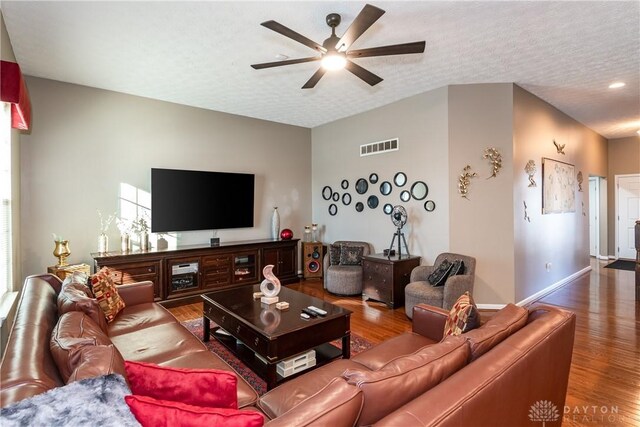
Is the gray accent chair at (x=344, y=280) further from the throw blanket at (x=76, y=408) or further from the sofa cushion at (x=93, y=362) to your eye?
the throw blanket at (x=76, y=408)

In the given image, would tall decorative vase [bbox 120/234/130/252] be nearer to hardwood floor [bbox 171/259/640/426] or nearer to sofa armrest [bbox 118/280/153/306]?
hardwood floor [bbox 171/259/640/426]

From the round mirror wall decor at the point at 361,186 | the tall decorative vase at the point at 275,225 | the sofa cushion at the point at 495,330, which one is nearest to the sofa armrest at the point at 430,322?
the sofa cushion at the point at 495,330

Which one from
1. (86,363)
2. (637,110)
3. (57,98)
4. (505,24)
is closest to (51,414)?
(86,363)

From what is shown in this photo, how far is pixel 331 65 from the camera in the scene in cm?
263

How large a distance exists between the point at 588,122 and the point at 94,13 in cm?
777

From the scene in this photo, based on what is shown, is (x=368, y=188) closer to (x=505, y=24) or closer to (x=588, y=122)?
(x=505, y=24)

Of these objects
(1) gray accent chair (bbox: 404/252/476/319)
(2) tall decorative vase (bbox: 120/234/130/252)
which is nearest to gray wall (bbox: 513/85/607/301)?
(1) gray accent chair (bbox: 404/252/476/319)

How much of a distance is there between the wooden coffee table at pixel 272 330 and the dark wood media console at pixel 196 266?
1.53 m

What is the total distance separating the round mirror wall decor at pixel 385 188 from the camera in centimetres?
500

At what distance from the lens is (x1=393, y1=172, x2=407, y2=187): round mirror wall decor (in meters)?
4.77

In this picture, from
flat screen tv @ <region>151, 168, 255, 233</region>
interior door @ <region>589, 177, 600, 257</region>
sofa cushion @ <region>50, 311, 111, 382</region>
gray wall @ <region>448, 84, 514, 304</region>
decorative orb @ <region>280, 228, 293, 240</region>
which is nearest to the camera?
sofa cushion @ <region>50, 311, 111, 382</region>

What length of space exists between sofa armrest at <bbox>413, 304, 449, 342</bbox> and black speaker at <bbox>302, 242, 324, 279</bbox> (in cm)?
355

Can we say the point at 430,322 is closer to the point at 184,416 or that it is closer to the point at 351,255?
the point at 184,416

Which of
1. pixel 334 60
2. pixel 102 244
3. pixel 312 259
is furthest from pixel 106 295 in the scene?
pixel 312 259
